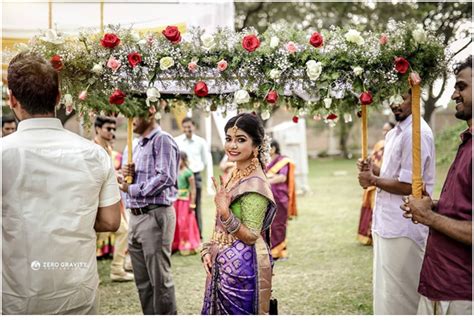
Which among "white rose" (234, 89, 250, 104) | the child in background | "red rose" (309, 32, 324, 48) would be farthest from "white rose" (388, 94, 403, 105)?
the child in background

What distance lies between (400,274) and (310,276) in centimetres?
304

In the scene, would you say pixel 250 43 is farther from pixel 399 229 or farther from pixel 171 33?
pixel 399 229

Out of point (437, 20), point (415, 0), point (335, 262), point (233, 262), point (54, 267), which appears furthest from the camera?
point (415, 0)

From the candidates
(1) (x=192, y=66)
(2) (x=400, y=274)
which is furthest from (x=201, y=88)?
(2) (x=400, y=274)

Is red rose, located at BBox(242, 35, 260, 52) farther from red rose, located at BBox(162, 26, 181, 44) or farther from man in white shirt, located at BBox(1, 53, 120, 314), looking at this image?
man in white shirt, located at BBox(1, 53, 120, 314)

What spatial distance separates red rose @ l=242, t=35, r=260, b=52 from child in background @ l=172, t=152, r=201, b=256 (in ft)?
18.0

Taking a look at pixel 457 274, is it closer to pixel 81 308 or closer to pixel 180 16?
pixel 81 308

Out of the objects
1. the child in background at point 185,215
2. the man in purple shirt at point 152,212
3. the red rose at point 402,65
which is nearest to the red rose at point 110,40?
the man in purple shirt at point 152,212

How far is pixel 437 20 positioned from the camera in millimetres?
12516

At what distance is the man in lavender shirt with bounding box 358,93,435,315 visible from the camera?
13.5 feet

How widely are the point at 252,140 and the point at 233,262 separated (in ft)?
2.57

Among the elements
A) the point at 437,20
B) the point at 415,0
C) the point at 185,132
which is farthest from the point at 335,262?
the point at 415,0

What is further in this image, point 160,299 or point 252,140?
point 160,299

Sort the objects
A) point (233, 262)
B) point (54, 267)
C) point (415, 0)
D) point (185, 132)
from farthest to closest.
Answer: point (415, 0) < point (185, 132) < point (233, 262) < point (54, 267)
